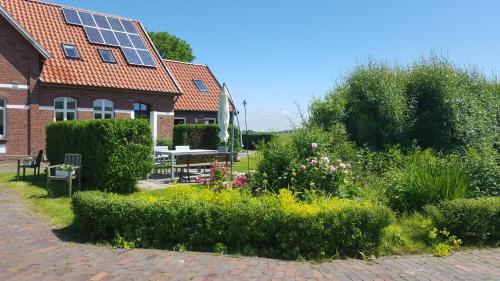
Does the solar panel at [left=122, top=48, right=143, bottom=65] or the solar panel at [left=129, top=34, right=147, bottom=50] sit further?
the solar panel at [left=129, top=34, right=147, bottom=50]

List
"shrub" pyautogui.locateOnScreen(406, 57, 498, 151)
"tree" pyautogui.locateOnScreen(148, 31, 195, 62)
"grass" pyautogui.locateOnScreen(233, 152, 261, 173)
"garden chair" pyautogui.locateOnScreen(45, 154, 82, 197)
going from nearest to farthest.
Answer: "grass" pyautogui.locateOnScreen(233, 152, 261, 173) → "garden chair" pyautogui.locateOnScreen(45, 154, 82, 197) → "shrub" pyautogui.locateOnScreen(406, 57, 498, 151) → "tree" pyautogui.locateOnScreen(148, 31, 195, 62)

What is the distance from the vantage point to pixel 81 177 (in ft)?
39.0

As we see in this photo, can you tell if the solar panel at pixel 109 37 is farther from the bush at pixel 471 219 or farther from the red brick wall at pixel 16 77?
the bush at pixel 471 219

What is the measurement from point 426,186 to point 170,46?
46.3 meters

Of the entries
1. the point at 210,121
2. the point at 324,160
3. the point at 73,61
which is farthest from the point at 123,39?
the point at 324,160

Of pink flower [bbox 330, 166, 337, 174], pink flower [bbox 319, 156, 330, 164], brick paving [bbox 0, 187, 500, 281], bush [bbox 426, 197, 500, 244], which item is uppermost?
pink flower [bbox 319, 156, 330, 164]

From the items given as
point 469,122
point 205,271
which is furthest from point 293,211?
point 469,122

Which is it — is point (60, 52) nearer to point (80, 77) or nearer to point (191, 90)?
point (80, 77)

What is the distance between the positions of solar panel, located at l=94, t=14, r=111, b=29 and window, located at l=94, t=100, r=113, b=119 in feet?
16.5

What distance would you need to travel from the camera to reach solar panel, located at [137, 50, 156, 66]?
24.8 metres

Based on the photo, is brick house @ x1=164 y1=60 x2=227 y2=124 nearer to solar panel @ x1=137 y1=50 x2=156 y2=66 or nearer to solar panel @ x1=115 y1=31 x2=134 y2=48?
solar panel @ x1=137 y1=50 x2=156 y2=66

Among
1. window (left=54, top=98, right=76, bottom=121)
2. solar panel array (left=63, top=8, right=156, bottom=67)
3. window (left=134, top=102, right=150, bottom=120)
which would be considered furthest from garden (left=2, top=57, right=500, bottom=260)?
solar panel array (left=63, top=8, right=156, bottom=67)

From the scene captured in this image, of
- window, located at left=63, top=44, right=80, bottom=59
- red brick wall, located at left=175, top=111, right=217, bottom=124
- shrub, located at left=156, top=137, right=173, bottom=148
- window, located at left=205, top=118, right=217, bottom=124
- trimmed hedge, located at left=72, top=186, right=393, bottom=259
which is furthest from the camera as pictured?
A: window, located at left=205, top=118, right=217, bottom=124

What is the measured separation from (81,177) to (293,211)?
7.58m
